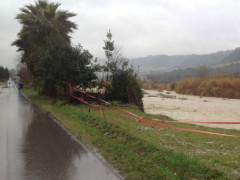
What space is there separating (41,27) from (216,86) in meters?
25.9

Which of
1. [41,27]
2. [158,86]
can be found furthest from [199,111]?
[158,86]

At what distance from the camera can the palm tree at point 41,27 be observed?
21302mm

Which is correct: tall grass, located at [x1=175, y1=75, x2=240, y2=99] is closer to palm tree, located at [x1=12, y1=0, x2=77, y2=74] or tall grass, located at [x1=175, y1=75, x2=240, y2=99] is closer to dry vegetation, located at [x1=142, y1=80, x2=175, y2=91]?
dry vegetation, located at [x1=142, y1=80, x2=175, y2=91]

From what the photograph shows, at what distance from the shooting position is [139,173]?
5.27m

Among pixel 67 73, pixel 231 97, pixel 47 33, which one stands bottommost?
pixel 231 97

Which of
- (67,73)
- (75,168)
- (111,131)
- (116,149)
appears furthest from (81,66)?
(75,168)

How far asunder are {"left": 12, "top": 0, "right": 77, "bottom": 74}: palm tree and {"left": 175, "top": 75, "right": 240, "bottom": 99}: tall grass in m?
23.2

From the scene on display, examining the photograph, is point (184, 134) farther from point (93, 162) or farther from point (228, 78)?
point (228, 78)

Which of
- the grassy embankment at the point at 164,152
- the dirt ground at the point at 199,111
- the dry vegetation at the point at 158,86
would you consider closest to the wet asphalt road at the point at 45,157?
the grassy embankment at the point at 164,152

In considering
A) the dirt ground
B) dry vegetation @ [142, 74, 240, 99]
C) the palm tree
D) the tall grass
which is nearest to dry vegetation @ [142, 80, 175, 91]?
dry vegetation @ [142, 74, 240, 99]

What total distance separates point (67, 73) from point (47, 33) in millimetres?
5587

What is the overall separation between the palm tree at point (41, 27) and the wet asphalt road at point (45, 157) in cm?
1296

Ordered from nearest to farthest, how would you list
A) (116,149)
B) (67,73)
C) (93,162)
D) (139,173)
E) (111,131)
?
(139,173) < (93,162) < (116,149) < (111,131) < (67,73)

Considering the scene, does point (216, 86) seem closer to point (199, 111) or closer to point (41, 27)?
point (199, 111)
